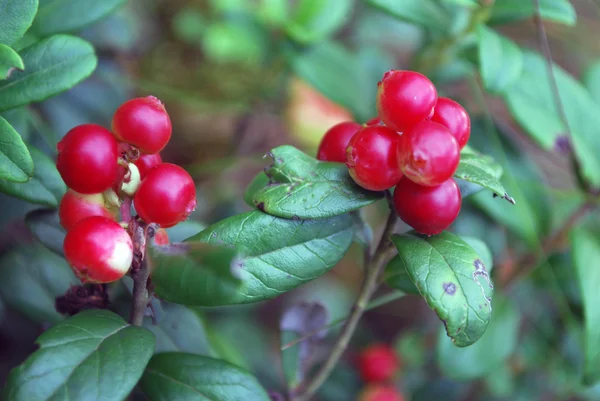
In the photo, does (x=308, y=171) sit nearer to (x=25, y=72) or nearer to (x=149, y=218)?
(x=149, y=218)

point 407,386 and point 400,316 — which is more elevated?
point 407,386

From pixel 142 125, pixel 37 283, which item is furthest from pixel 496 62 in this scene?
pixel 37 283

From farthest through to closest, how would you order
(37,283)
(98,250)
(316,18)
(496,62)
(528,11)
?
(316,18), (528,11), (496,62), (37,283), (98,250)

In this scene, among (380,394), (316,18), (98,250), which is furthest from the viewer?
(316,18)

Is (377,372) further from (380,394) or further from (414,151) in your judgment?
(414,151)

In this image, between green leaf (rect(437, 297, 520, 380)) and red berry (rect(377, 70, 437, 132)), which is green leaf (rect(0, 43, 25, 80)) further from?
green leaf (rect(437, 297, 520, 380))

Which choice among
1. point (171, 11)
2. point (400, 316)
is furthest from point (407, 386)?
point (171, 11)
